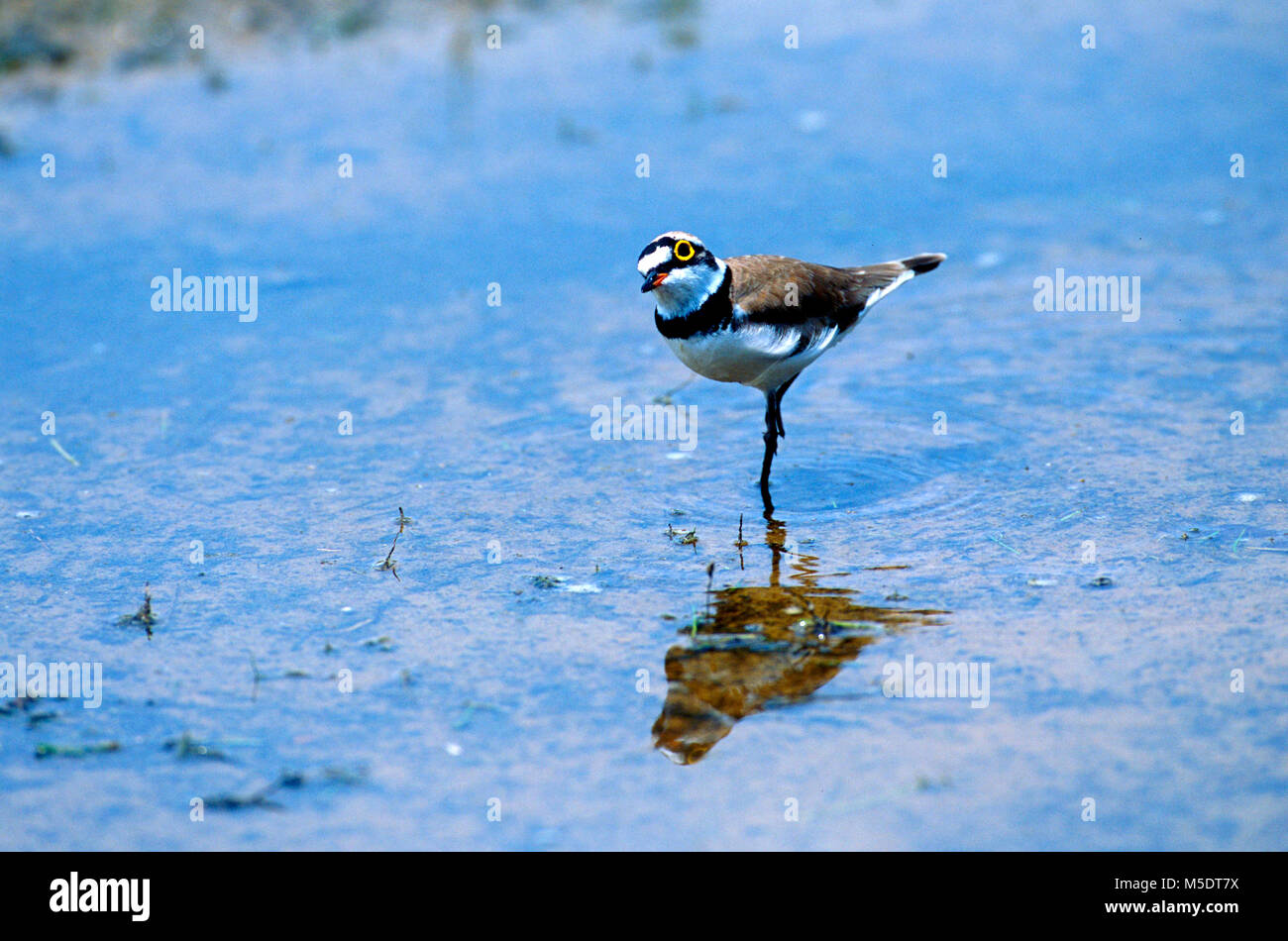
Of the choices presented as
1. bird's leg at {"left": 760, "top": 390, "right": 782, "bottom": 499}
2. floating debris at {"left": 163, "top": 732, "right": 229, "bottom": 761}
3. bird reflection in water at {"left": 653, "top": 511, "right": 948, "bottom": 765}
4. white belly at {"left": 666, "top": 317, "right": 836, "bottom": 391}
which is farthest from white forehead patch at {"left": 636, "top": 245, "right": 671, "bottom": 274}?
floating debris at {"left": 163, "top": 732, "right": 229, "bottom": 761}

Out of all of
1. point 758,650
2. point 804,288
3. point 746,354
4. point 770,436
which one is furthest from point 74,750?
point 804,288

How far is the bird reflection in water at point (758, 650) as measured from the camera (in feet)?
18.9

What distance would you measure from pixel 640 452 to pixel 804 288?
135 centimetres

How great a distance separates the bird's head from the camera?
22.5 ft

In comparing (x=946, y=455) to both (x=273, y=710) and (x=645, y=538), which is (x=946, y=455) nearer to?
(x=645, y=538)

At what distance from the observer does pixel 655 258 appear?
6.84 metres

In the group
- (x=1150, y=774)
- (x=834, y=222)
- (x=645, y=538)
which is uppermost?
(x=834, y=222)

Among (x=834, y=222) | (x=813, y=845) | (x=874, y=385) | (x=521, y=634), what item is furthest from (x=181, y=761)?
(x=834, y=222)

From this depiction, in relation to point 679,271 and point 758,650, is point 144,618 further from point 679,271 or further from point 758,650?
point 679,271

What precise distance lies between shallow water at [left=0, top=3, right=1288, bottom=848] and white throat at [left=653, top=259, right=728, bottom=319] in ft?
3.60

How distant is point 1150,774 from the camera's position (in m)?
5.24

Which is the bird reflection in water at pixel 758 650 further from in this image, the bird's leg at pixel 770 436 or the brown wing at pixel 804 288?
the brown wing at pixel 804 288

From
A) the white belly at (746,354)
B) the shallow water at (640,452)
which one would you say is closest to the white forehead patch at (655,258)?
the white belly at (746,354)
